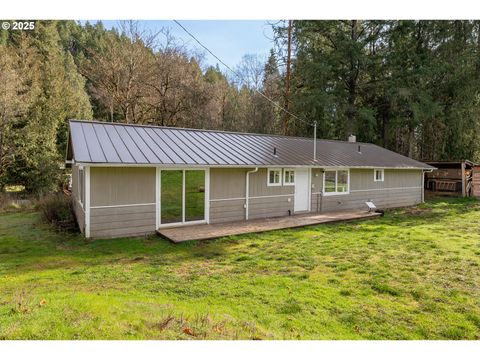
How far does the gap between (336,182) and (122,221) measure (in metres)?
8.27

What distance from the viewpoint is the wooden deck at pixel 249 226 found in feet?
27.2

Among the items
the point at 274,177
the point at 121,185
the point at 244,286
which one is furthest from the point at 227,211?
the point at 244,286

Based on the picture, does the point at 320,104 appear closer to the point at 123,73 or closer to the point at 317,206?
the point at 317,206

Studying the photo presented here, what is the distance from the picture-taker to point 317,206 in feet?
40.7

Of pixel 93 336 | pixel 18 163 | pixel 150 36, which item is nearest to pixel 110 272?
pixel 93 336

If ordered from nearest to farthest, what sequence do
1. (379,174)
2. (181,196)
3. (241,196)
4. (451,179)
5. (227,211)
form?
(181,196) < (227,211) < (241,196) < (379,174) < (451,179)

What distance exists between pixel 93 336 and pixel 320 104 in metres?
19.5

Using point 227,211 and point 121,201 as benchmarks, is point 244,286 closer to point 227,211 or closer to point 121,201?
point 121,201

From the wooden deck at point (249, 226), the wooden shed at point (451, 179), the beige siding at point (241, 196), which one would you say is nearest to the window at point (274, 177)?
the beige siding at point (241, 196)

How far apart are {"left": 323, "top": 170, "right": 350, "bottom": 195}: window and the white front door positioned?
0.91 m

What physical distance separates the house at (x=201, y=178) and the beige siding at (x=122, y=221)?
0.02m

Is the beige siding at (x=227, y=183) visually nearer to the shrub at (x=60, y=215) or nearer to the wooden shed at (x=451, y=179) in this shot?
the shrub at (x=60, y=215)

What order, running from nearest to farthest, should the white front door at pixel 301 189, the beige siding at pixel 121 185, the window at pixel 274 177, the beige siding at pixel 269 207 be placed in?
the beige siding at pixel 121 185, the beige siding at pixel 269 207, the window at pixel 274 177, the white front door at pixel 301 189

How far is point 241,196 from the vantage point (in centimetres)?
1037
